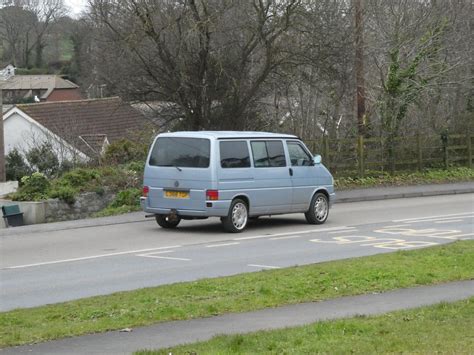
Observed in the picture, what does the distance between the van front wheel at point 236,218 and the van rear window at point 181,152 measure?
42.2 inches

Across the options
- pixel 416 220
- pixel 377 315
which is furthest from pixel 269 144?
pixel 377 315

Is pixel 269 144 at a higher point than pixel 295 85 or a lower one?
lower

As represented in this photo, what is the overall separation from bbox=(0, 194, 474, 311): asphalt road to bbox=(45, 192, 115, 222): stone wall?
12.8 feet

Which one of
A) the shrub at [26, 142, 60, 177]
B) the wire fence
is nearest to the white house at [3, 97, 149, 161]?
the shrub at [26, 142, 60, 177]

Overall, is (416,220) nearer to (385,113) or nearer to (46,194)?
(46,194)

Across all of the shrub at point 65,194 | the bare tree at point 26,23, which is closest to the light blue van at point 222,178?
the shrub at point 65,194

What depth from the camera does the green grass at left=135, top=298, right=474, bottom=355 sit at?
749 cm

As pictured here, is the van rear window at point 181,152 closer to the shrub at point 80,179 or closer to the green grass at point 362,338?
the shrub at point 80,179

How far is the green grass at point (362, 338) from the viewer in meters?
7.49

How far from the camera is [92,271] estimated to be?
13914mm

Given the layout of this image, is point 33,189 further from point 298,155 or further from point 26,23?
point 26,23

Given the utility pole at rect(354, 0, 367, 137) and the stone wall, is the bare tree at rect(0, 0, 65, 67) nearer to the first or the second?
the utility pole at rect(354, 0, 367, 137)

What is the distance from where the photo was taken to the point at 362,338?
26.2 ft

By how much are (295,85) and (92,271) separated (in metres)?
19.9
